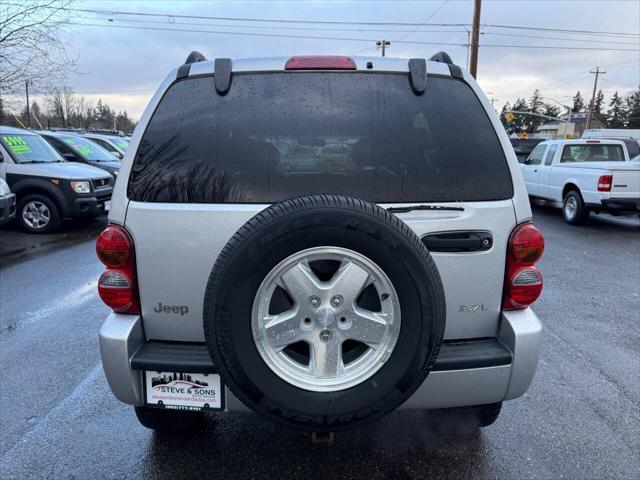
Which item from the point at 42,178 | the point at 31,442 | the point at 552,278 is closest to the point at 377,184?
the point at 31,442

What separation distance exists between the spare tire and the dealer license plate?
0.93ft

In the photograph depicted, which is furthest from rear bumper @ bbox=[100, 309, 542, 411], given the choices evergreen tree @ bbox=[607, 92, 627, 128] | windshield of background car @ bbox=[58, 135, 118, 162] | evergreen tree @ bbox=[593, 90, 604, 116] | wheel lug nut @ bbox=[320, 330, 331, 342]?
evergreen tree @ bbox=[593, 90, 604, 116]

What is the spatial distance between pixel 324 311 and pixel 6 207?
7.42 metres

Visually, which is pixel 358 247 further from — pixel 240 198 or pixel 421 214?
pixel 240 198

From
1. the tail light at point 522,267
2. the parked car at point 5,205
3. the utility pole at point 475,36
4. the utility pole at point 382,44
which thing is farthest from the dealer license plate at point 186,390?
the utility pole at point 382,44

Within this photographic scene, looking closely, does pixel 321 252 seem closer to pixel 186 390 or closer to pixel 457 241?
pixel 457 241

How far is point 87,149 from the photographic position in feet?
40.2

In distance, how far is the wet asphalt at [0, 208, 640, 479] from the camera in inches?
98.2

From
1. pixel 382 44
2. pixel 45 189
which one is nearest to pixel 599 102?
pixel 382 44

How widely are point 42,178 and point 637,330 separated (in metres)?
9.44

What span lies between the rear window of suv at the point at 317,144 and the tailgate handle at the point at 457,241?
174 millimetres

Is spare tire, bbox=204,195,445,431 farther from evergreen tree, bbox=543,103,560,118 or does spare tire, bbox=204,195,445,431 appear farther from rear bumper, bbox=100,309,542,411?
evergreen tree, bbox=543,103,560,118

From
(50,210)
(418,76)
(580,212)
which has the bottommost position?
(580,212)

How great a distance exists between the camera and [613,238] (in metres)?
9.26
